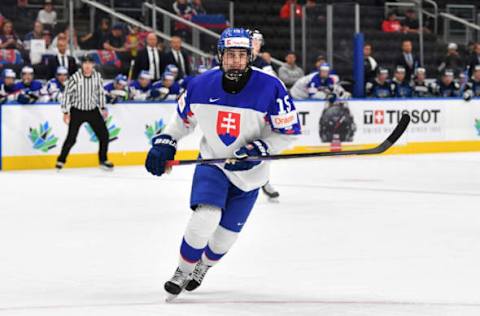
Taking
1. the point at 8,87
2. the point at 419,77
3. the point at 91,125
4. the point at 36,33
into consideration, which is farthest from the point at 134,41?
the point at 419,77

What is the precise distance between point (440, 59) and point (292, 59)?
3.57 m

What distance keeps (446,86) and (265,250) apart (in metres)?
13.4

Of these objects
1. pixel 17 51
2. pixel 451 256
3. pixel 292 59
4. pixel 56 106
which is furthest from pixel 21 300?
pixel 292 59

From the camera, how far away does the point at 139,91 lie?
1778cm

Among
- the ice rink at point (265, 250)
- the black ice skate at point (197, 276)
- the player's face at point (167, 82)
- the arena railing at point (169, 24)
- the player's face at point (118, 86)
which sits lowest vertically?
the ice rink at point (265, 250)

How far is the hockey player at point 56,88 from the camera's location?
16750 millimetres

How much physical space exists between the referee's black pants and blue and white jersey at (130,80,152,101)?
5.15ft

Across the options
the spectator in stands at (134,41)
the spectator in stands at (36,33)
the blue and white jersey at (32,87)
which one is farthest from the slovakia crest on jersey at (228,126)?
the spectator in stands at (134,41)

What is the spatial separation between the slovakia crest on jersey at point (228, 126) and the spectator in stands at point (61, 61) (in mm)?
11347

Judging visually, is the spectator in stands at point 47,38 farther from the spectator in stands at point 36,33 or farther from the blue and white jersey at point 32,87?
the blue and white jersey at point 32,87

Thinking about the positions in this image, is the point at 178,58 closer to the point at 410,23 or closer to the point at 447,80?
the point at 447,80

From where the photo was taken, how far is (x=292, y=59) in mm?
19578

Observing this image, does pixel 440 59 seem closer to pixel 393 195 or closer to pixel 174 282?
pixel 393 195

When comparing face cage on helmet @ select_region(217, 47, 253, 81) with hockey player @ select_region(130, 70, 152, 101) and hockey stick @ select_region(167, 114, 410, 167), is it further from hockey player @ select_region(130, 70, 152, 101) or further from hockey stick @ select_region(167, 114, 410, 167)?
hockey player @ select_region(130, 70, 152, 101)
